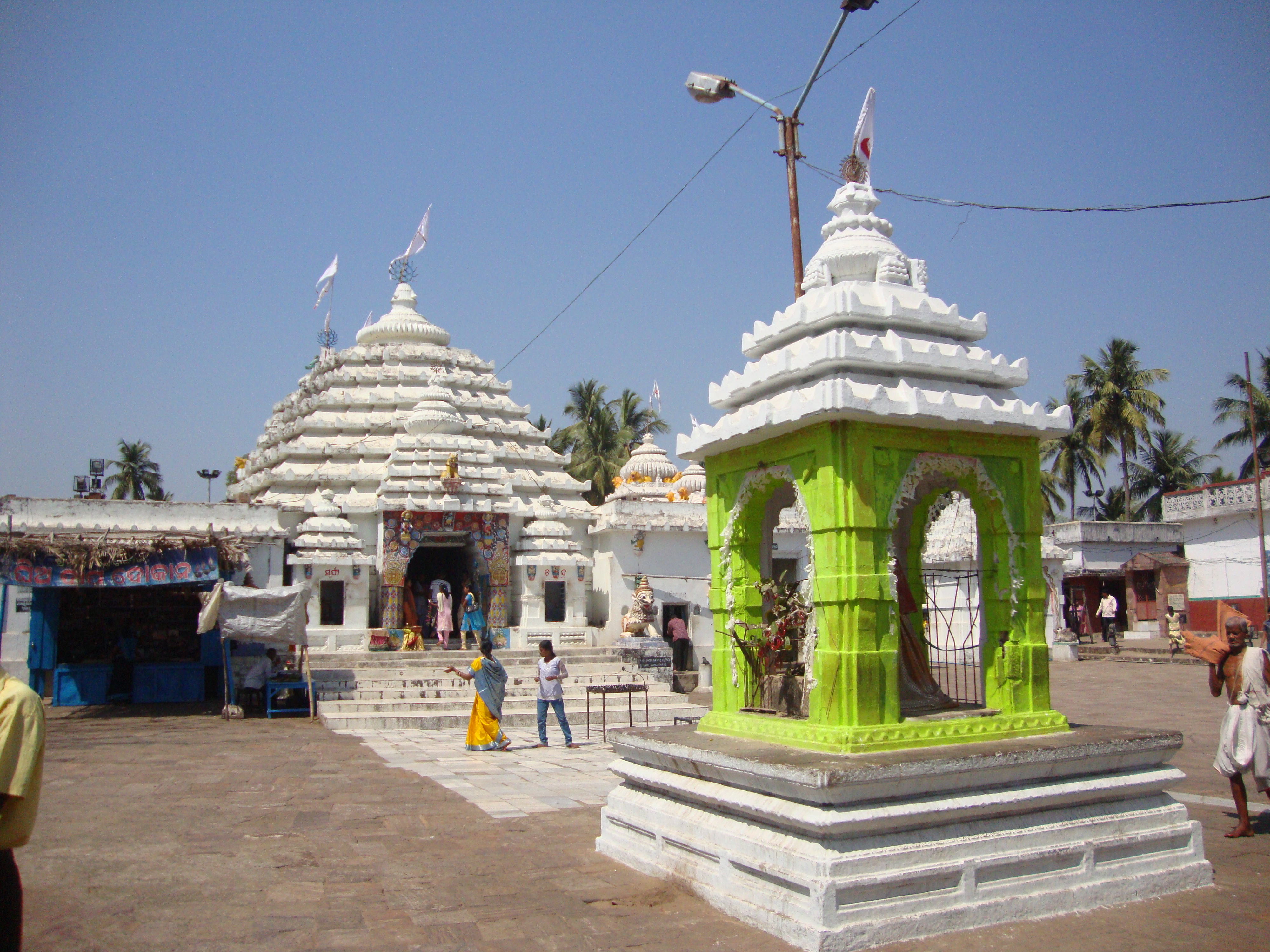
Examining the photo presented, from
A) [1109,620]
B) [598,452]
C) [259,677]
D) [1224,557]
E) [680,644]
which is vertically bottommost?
[259,677]

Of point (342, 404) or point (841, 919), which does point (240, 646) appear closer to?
point (342, 404)

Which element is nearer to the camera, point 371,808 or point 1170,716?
point 371,808

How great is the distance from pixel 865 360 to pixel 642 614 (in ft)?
50.3

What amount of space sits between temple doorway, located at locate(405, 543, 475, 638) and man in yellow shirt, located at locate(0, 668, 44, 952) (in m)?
19.3

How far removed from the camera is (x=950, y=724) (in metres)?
6.19

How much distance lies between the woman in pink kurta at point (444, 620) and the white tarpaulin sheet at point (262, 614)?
4935 millimetres

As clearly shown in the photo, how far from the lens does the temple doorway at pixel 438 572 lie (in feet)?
77.4

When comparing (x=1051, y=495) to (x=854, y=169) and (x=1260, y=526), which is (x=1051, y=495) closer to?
(x=1260, y=526)

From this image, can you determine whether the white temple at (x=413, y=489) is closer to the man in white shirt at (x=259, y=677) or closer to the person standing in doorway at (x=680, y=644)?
the person standing in doorway at (x=680, y=644)

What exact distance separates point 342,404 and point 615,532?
7930 mm

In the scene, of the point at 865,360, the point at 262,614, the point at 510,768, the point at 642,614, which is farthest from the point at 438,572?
the point at 865,360

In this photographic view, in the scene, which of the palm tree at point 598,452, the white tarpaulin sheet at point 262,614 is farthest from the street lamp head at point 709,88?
the palm tree at point 598,452

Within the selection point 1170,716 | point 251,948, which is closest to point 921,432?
point 251,948

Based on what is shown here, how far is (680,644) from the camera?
21469 mm
